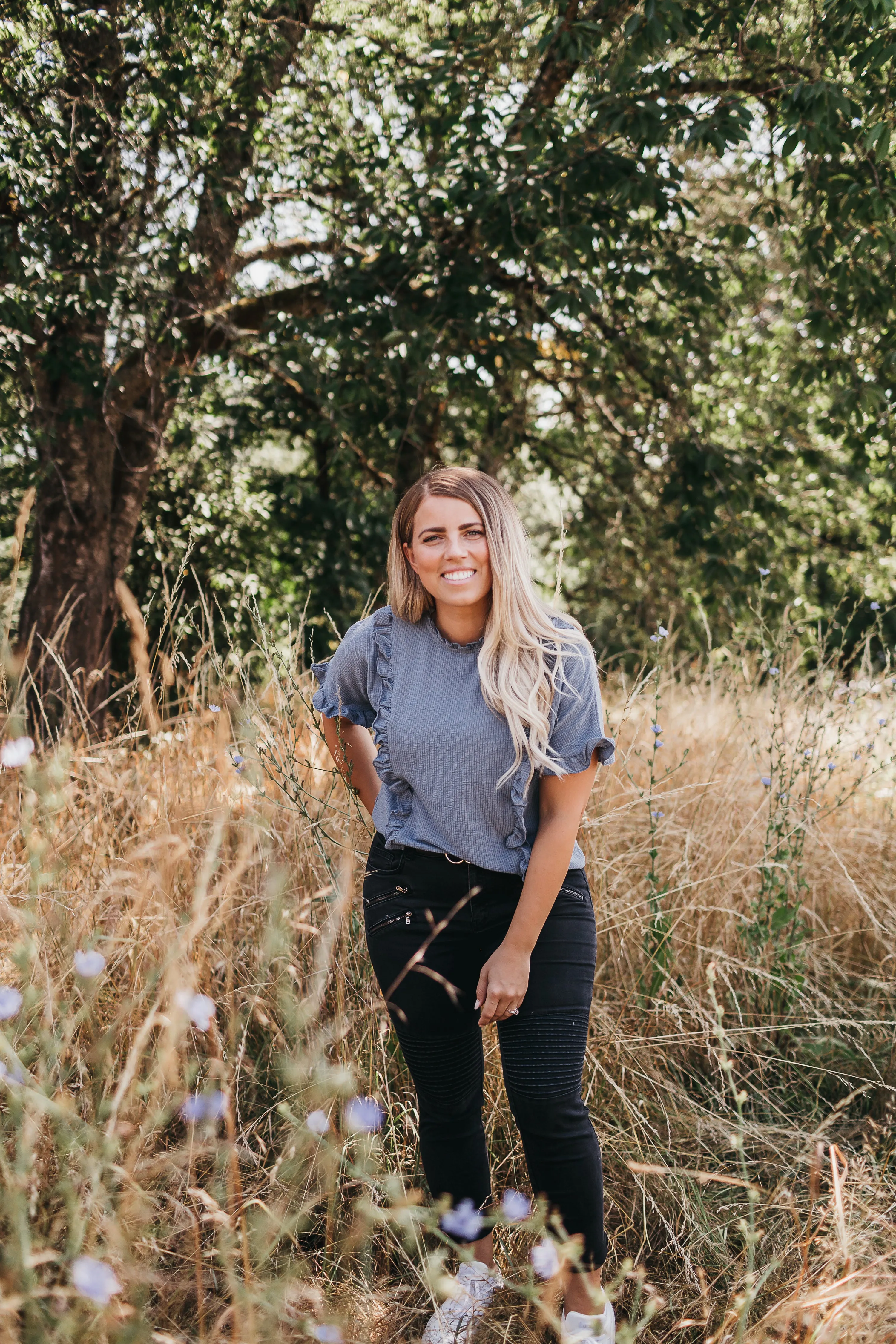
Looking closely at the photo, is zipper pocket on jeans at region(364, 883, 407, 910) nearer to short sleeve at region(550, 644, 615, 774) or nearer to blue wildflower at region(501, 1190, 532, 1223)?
short sleeve at region(550, 644, 615, 774)

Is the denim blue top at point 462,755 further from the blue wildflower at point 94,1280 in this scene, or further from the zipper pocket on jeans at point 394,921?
the blue wildflower at point 94,1280

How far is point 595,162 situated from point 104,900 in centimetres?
367

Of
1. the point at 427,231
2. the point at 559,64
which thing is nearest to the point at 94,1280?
the point at 427,231

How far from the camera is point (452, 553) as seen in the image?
6.24 ft

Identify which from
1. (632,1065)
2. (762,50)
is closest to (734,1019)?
(632,1065)

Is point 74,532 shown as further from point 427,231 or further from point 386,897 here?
point 386,897

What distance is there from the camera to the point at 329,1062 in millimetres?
2213

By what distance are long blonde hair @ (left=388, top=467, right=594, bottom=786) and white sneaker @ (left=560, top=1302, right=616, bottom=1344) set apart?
919mm

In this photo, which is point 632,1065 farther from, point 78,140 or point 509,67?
point 509,67

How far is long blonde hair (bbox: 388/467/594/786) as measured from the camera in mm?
1793

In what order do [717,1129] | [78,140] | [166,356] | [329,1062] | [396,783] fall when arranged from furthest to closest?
[166,356], [78,140], [717,1129], [329,1062], [396,783]

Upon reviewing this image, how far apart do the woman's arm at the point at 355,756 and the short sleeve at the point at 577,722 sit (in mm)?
548

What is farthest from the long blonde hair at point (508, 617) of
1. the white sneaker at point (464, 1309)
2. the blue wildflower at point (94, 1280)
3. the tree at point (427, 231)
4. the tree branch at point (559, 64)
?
the tree branch at point (559, 64)

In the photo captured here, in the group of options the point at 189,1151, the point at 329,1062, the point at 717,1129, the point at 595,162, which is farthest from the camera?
the point at 595,162
